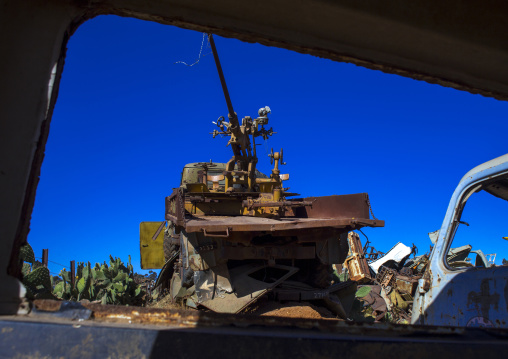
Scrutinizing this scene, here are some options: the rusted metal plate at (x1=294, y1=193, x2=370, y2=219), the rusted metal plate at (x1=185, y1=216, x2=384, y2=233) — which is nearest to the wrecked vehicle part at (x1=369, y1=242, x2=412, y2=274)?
the rusted metal plate at (x1=294, y1=193, x2=370, y2=219)

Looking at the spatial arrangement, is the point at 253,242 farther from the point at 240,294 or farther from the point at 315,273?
the point at 315,273

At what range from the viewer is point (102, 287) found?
9969mm

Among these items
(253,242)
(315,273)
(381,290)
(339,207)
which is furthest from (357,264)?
(253,242)

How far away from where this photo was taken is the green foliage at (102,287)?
883 cm

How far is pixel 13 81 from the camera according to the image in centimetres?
134

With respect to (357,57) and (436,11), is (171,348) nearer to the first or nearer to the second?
(357,57)

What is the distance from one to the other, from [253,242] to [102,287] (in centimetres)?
542

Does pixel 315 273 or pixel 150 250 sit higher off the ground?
pixel 150 250

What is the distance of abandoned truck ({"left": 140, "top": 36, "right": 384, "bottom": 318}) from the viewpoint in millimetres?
5824

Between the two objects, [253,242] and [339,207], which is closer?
[253,242]

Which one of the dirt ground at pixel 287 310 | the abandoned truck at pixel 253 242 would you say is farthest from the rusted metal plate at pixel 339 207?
the dirt ground at pixel 287 310

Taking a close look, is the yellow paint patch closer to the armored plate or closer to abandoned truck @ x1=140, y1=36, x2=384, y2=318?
abandoned truck @ x1=140, y1=36, x2=384, y2=318

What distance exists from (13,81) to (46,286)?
7.15 metres

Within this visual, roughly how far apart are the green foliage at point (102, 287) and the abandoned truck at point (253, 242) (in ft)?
7.08
